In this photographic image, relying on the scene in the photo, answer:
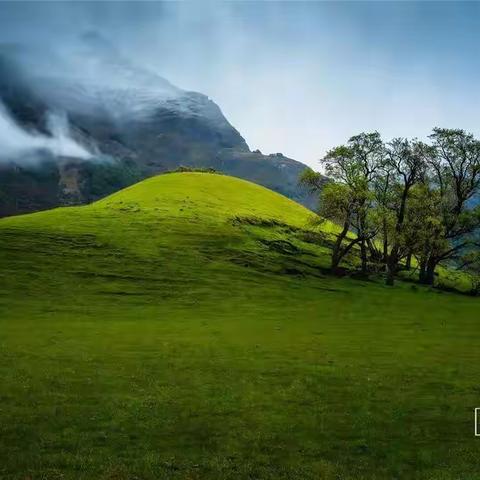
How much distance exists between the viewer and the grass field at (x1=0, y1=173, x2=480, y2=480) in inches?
758

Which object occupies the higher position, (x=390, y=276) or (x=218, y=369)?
(x=390, y=276)

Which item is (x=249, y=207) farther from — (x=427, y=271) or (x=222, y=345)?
(x=222, y=345)

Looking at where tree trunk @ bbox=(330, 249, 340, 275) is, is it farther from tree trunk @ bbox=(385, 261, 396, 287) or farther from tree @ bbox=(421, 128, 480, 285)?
tree @ bbox=(421, 128, 480, 285)

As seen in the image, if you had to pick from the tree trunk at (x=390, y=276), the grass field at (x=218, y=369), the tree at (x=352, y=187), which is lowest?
the grass field at (x=218, y=369)

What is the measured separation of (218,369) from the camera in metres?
30.7

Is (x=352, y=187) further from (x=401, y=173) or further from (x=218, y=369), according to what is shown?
(x=218, y=369)

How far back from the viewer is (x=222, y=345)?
124 ft

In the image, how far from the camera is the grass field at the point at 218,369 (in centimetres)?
1927

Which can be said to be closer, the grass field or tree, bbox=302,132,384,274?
the grass field

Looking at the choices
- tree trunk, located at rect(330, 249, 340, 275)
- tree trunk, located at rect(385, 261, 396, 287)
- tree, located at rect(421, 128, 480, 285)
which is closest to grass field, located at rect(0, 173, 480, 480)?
tree trunk, located at rect(385, 261, 396, 287)

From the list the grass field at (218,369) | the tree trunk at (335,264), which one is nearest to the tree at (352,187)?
the tree trunk at (335,264)

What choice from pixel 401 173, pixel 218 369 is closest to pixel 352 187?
pixel 401 173

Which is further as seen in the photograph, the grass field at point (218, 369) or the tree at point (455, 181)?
the tree at point (455, 181)

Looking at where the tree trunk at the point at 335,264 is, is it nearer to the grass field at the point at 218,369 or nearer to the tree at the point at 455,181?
the grass field at the point at 218,369
